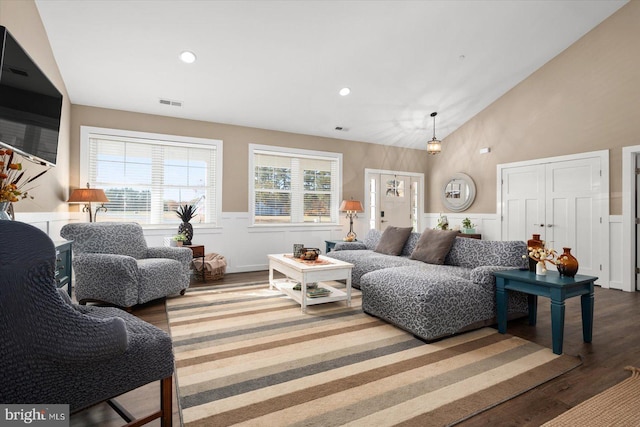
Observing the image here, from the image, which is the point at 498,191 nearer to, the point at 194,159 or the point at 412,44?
the point at 412,44

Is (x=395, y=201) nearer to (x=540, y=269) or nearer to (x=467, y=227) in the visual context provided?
(x=467, y=227)

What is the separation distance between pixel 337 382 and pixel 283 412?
1.33 ft

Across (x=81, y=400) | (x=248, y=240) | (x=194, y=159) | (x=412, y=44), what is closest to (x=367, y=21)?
(x=412, y=44)

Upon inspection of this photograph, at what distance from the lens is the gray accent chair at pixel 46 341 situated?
0.90 meters

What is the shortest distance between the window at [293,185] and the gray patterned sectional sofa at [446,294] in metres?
2.92

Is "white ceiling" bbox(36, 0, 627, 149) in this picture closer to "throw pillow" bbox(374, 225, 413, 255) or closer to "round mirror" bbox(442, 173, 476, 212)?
"round mirror" bbox(442, 173, 476, 212)

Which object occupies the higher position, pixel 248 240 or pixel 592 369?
pixel 248 240

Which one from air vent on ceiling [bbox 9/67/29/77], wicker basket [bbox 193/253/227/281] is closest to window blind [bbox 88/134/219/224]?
wicker basket [bbox 193/253/227/281]

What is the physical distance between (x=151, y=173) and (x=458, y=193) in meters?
5.69

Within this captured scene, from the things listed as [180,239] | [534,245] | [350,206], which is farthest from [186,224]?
[534,245]

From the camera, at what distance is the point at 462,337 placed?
8.41 feet

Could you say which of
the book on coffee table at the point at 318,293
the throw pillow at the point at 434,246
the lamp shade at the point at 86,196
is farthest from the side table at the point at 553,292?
the lamp shade at the point at 86,196

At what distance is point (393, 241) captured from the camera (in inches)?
171

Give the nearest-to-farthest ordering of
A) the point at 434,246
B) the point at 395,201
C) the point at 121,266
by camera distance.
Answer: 1. the point at 121,266
2. the point at 434,246
3. the point at 395,201
